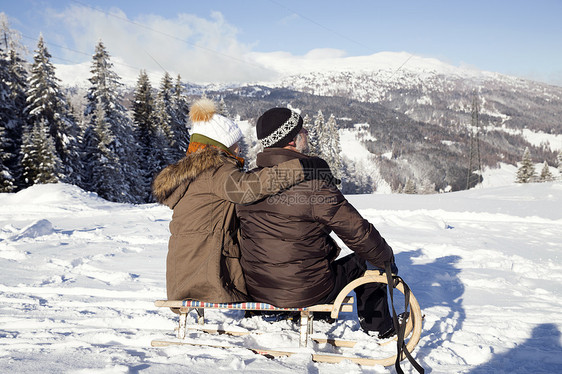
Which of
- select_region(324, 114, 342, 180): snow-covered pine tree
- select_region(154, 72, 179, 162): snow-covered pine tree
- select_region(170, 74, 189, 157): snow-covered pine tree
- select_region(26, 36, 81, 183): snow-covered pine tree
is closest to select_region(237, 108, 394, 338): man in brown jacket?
select_region(26, 36, 81, 183): snow-covered pine tree

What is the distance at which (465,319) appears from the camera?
429cm

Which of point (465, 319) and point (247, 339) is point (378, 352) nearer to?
point (247, 339)

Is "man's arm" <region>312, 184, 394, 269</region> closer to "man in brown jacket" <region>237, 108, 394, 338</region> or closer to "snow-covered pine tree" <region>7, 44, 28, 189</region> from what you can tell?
"man in brown jacket" <region>237, 108, 394, 338</region>

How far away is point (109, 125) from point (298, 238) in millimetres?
27694

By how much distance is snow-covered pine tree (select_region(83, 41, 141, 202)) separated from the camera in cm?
2741

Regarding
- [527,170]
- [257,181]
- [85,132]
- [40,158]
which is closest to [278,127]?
[257,181]

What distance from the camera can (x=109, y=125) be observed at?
27.2 metres

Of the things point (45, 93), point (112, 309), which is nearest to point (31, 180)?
point (45, 93)

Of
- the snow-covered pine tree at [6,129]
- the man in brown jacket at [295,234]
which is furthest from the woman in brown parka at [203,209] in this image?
the snow-covered pine tree at [6,129]

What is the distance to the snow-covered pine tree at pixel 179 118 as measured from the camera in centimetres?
3381

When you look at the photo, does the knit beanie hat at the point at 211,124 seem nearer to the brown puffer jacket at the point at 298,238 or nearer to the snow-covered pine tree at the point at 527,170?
the brown puffer jacket at the point at 298,238

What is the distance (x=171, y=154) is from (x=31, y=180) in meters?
11.1

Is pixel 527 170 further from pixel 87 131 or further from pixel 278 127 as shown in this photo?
pixel 278 127

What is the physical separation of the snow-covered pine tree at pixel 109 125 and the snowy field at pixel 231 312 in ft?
60.3
